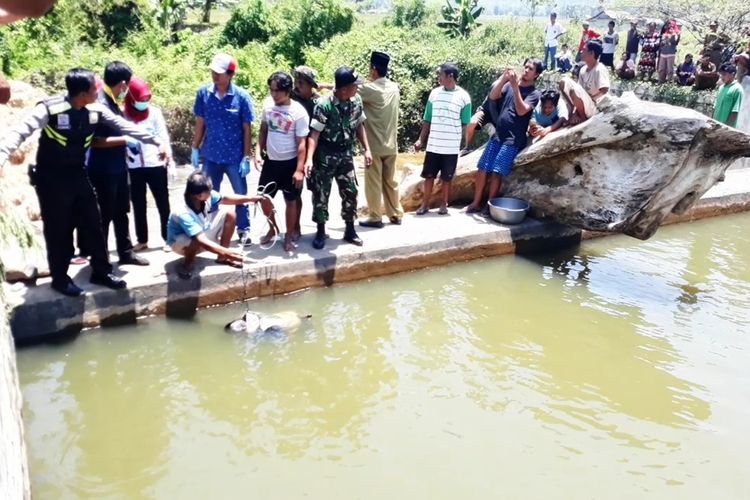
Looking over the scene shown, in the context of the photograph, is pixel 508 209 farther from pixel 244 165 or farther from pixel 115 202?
pixel 115 202

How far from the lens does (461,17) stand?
21.8 meters

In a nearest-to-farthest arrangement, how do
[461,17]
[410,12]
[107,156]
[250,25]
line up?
[107,156] < [250,25] < [461,17] < [410,12]

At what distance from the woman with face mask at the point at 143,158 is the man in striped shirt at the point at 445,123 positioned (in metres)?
2.93

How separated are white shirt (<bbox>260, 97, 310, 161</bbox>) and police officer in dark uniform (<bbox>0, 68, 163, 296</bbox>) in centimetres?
118

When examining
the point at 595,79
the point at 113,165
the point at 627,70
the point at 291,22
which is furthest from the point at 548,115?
the point at 291,22

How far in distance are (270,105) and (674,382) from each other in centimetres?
410

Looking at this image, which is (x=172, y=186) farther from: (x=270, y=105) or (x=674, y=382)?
(x=674, y=382)

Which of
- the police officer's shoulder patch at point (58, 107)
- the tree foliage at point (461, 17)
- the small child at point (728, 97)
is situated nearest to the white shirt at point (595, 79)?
the small child at point (728, 97)

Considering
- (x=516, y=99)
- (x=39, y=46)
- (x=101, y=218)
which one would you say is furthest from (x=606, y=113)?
(x=39, y=46)

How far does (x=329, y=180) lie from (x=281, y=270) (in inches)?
38.7

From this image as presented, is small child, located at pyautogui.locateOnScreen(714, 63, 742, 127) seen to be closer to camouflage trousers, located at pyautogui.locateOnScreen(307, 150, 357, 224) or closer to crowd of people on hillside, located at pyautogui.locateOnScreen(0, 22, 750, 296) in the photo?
crowd of people on hillside, located at pyautogui.locateOnScreen(0, 22, 750, 296)

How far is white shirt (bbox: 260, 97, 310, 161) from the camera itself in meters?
6.04

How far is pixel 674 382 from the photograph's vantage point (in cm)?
517

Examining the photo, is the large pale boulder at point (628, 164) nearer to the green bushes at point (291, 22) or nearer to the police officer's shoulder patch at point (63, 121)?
the police officer's shoulder patch at point (63, 121)
